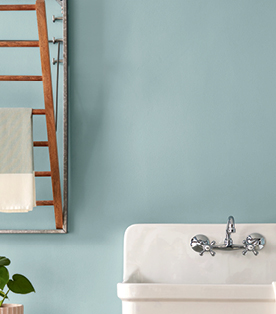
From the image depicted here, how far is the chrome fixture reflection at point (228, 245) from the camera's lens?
132 centimetres

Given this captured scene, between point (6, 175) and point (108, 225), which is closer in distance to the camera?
point (6, 175)

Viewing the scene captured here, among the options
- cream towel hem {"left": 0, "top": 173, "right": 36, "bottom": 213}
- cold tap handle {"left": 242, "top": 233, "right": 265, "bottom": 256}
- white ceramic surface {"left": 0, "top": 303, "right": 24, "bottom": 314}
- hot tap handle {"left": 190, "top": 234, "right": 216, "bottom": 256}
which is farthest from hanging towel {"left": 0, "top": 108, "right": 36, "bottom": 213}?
cold tap handle {"left": 242, "top": 233, "right": 265, "bottom": 256}

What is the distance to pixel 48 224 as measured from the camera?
141 centimetres

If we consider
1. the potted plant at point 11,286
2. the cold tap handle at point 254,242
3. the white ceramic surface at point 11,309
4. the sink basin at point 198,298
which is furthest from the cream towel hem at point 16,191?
the cold tap handle at point 254,242

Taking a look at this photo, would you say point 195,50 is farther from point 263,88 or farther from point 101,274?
point 101,274

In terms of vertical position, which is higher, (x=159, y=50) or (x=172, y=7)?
(x=172, y=7)

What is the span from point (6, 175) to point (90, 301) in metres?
0.53

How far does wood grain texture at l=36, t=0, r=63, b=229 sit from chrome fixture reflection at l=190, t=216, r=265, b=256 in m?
0.48

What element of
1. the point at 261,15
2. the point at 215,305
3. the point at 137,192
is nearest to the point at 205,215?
the point at 137,192

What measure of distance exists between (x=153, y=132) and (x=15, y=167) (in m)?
0.50

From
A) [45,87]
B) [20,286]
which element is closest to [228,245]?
[20,286]

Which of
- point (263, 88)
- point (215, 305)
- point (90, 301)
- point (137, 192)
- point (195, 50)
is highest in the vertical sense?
point (195, 50)

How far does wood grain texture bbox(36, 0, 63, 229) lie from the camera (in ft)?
3.71

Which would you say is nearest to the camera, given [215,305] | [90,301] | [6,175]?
[215,305]
